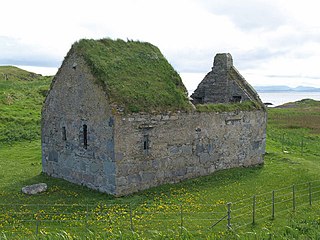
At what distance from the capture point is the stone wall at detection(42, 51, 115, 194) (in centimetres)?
1831

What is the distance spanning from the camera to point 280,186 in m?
20.5

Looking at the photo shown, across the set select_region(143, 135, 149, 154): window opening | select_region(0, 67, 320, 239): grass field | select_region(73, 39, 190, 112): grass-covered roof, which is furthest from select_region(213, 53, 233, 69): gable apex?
select_region(143, 135, 149, 154): window opening

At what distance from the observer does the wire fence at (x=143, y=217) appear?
1408 cm

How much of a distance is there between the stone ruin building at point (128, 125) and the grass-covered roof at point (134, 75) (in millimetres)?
52

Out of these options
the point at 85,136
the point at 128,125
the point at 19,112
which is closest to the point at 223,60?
the point at 128,125

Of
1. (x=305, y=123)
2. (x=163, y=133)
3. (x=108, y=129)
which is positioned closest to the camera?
(x=108, y=129)

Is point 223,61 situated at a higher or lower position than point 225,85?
higher

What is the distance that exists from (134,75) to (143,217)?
7.52 m

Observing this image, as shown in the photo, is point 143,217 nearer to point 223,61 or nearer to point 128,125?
point 128,125

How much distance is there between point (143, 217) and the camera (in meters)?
15.3

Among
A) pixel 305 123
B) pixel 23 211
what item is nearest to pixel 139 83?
pixel 23 211

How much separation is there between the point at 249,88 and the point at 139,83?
363 inches

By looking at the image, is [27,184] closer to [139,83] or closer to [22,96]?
[139,83]

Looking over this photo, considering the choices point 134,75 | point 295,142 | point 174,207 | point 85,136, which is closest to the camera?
point 174,207
